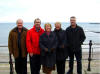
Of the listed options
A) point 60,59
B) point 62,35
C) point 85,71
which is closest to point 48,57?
point 60,59

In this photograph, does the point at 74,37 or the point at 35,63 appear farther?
the point at 74,37

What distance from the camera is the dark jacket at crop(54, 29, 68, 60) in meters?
4.26

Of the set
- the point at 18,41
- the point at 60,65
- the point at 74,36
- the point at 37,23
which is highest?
the point at 37,23

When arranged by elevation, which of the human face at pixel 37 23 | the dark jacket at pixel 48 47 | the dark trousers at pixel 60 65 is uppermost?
the human face at pixel 37 23

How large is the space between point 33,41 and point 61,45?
2.50ft

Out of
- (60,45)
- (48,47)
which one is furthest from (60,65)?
(48,47)

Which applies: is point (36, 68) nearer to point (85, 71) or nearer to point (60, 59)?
point (60, 59)

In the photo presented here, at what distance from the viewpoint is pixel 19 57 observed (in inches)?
171

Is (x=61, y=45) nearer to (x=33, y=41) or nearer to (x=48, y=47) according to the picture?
(x=48, y=47)

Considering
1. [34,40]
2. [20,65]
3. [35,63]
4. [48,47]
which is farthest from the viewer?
[20,65]

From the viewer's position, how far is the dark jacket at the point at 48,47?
404 centimetres

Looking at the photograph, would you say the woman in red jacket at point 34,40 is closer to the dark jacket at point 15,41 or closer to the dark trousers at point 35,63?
the dark trousers at point 35,63

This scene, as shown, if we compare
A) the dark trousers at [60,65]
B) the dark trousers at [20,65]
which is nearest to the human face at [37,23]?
the dark trousers at [20,65]

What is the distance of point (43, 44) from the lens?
4062 mm
